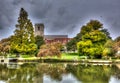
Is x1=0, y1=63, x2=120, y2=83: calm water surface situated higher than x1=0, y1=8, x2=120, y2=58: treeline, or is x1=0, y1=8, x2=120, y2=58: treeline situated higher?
x1=0, y1=8, x2=120, y2=58: treeline

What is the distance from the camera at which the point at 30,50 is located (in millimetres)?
67188

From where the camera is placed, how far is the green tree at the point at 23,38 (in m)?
67.1

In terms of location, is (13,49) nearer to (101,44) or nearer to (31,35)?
(31,35)

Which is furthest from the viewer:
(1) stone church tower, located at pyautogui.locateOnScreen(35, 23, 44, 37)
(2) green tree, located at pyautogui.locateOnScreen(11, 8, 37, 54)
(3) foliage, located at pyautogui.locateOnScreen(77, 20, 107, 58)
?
(1) stone church tower, located at pyautogui.locateOnScreen(35, 23, 44, 37)

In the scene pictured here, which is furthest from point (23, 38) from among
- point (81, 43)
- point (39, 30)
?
point (39, 30)

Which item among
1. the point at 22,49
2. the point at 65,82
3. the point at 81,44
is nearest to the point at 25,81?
the point at 65,82

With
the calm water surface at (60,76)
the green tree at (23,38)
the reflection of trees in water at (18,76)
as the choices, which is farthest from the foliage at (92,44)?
the reflection of trees in water at (18,76)

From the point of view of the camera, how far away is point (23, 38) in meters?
67.9

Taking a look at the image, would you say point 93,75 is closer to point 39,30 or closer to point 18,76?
point 18,76

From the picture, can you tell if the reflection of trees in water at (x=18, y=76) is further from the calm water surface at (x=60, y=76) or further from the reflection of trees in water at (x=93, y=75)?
the reflection of trees in water at (x=93, y=75)

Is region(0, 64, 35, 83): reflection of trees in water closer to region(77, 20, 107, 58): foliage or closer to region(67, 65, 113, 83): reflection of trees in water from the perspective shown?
region(67, 65, 113, 83): reflection of trees in water

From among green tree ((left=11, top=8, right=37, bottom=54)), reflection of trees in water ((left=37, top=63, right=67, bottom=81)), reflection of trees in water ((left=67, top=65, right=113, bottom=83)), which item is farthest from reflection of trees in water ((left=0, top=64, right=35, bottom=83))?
green tree ((left=11, top=8, right=37, bottom=54))

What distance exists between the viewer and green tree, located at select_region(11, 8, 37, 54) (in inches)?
2643

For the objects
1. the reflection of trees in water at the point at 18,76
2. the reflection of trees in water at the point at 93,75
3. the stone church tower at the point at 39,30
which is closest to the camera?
the reflection of trees in water at the point at 93,75
